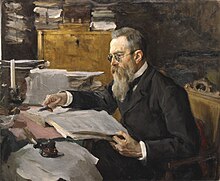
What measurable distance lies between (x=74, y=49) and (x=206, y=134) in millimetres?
678

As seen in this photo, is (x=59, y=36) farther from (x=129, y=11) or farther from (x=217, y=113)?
(x=217, y=113)

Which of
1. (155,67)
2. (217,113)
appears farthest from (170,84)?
(217,113)

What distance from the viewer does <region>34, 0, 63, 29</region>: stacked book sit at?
2061 mm

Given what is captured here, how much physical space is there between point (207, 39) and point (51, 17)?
672 millimetres

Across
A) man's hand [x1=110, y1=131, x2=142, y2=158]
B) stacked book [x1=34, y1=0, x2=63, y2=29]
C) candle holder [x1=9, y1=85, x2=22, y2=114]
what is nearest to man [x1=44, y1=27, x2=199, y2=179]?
man's hand [x1=110, y1=131, x2=142, y2=158]

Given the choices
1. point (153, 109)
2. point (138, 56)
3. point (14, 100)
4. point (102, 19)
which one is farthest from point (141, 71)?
point (14, 100)

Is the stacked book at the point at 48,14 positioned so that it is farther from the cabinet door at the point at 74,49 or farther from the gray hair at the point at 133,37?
the gray hair at the point at 133,37

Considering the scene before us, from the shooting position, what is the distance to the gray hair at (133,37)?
2.07 metres

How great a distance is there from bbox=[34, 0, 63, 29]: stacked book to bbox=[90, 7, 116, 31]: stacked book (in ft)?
0.46

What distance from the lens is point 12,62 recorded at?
206 centimetres

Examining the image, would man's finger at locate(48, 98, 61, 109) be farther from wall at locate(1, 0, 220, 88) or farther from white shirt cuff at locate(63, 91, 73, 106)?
wall at locate(1, 0, 220, 88)

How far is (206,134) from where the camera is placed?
214cm

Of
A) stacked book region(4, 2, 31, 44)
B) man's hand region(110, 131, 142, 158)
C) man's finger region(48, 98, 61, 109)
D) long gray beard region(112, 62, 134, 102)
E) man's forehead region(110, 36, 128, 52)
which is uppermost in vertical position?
stacked book region(4, 2, 31, 44)

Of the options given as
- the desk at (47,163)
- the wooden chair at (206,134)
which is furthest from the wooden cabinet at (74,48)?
the wooden chair at (206,134)
